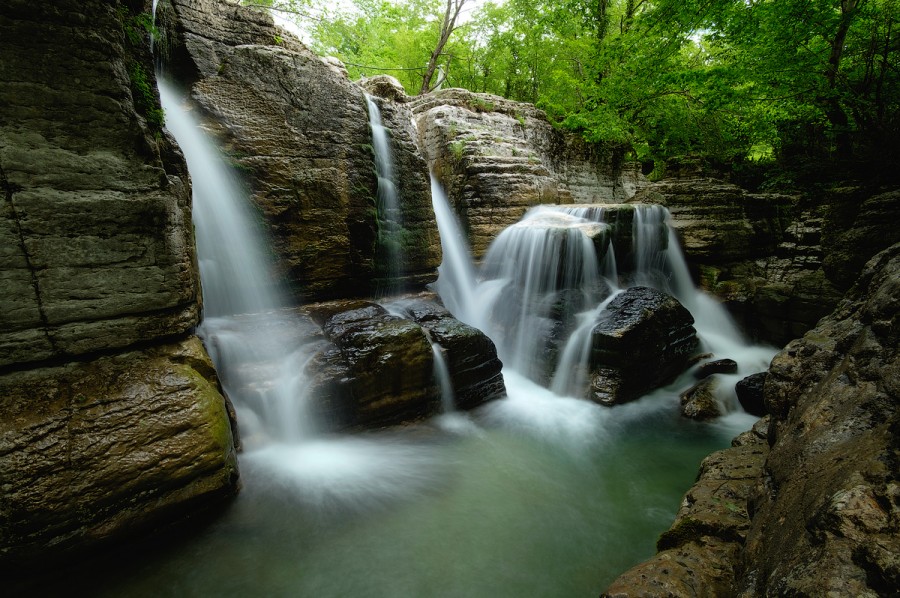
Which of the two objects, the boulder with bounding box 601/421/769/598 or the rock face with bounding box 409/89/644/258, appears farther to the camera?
the rock face with bounding box 409/89/644/258

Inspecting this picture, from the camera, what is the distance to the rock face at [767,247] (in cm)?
→ 622

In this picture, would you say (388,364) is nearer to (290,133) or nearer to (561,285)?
(290,133)

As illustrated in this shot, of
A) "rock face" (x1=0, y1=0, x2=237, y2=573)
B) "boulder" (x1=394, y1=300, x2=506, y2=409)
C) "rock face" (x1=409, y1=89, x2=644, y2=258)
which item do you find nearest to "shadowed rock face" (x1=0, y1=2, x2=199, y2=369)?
"rock face" (x1=0, y1=0, x2=237, y2=573)

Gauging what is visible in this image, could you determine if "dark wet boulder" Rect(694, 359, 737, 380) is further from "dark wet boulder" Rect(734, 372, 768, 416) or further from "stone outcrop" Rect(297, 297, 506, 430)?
"stone outcrop" Rect(297, 297, 506, 430)

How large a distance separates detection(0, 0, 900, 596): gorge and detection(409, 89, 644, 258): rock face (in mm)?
972

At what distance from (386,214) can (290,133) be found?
2016mm

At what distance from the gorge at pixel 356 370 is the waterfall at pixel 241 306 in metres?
0.03

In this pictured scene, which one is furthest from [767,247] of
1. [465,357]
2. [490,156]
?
[465,357]

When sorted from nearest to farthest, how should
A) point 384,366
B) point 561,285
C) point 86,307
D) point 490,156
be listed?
point 86,307, point 384,366, point 561,285, point 490,156

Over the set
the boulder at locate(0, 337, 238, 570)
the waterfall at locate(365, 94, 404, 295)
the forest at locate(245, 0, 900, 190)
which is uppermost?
the forest at locate(245, 0, 900, 190)

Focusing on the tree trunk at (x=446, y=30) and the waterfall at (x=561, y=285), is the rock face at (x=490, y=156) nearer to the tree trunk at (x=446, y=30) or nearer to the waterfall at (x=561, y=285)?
the waterfall at (x=561, y=285)

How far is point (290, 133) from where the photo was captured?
5473mm

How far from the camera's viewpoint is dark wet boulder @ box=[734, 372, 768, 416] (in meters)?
5.62

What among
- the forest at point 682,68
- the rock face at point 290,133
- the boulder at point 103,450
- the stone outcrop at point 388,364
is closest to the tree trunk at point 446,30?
the forest at point 682,68
